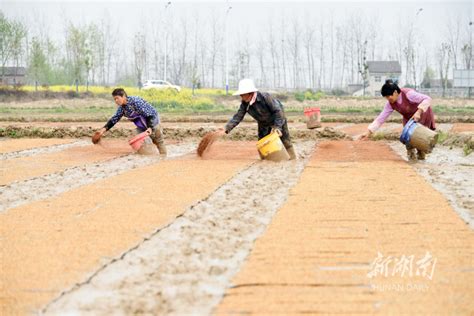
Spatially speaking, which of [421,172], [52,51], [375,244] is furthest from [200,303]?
→ [52,51]

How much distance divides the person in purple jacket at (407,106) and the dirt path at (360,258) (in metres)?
2.38

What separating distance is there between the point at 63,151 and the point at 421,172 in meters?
5.84

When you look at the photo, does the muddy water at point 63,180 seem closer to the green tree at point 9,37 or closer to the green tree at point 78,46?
the green tree at point 9,37

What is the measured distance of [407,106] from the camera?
927cm

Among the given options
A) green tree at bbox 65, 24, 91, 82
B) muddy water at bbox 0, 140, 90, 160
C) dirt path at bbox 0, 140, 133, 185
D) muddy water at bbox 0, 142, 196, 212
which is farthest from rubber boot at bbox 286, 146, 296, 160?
green tree at bbox 65, 24, 91, 82

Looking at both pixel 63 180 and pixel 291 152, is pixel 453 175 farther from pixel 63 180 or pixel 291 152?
pixel 63 180

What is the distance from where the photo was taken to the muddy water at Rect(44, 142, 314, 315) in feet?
10.8

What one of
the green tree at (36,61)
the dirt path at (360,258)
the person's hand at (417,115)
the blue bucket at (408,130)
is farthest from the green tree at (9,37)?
the dirt path at (360,258)

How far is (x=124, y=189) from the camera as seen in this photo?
687 centimetres

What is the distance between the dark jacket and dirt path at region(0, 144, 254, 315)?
1.40 meters

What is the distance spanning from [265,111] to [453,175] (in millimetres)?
2631

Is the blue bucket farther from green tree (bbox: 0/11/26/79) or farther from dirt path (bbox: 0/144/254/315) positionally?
green tree (bbox: 0/11/26/79)

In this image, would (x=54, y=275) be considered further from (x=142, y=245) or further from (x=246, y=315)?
(x=246, y=315)

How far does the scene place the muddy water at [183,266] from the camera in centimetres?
329
